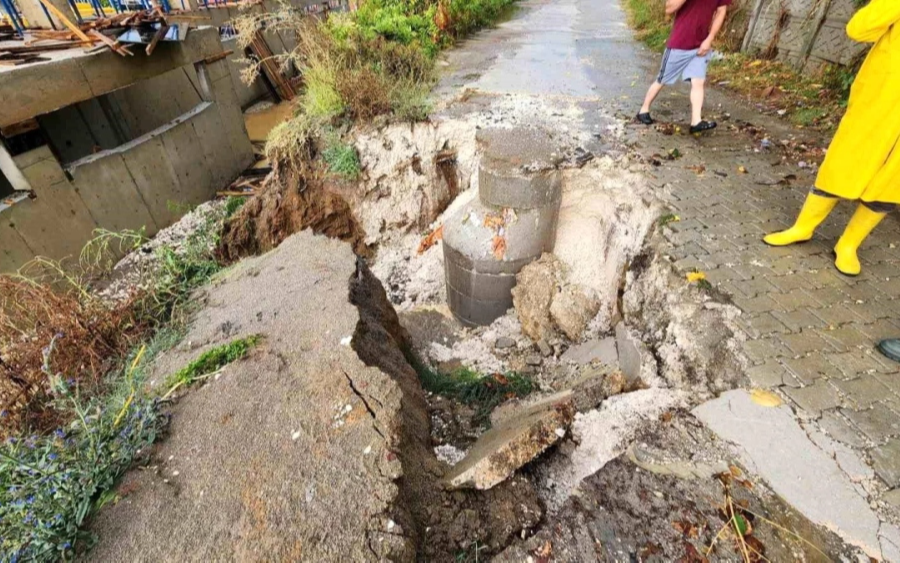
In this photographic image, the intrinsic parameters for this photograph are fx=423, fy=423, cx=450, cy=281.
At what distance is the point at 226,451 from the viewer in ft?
6.33

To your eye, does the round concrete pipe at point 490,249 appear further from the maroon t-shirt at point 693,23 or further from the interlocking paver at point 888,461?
the interlocking paver at point 888,461

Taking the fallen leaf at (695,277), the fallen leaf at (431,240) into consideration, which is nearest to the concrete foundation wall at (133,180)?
the fallen leaf at (431,240)

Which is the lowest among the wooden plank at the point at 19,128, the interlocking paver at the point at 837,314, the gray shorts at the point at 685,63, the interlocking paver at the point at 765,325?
the interlocking paver at the point at 837,314

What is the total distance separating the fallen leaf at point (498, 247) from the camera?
4180mm

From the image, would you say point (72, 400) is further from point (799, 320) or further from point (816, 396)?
point (799, 320)

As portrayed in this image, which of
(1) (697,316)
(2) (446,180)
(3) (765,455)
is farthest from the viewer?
(2) (446,180)

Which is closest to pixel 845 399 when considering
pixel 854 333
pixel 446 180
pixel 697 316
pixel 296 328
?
pixel 854 333

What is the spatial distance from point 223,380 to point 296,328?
0.51 metres

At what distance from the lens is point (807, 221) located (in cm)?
314

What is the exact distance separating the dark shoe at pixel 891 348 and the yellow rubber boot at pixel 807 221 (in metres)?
0.99

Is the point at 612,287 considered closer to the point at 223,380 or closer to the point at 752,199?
the point at 752,199

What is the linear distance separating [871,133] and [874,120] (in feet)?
0.24

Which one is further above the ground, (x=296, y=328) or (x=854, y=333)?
(x=296, y=328)

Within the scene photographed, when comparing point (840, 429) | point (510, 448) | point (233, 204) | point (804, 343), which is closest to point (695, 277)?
point (804, 343)
